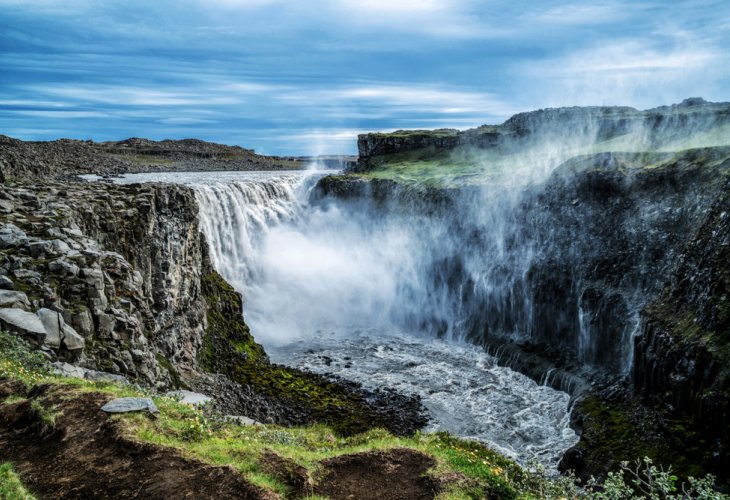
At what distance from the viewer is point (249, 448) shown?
11.9 meters

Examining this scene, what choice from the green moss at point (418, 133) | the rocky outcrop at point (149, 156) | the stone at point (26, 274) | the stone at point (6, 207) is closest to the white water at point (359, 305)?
the stone at point (26, 274)

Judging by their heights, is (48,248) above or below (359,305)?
above

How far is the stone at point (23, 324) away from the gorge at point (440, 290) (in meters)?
0.19

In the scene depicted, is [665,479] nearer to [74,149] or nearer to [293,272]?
[293,272]

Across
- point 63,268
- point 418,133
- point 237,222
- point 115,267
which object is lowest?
point 237,222

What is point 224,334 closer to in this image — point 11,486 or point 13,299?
point 13,299

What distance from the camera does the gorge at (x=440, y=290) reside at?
21344 mm

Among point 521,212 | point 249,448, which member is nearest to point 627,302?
point 521,212

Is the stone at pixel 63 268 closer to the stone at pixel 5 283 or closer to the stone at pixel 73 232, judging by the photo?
the stone at pixel 5 283

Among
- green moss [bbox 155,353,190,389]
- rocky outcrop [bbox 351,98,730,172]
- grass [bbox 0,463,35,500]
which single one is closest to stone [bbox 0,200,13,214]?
green moss [bbox 155,353,190,389]

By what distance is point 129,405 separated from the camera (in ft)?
41.4

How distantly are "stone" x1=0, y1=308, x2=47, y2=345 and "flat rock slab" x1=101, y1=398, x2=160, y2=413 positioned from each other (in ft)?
17.8

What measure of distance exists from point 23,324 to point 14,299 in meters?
1.18

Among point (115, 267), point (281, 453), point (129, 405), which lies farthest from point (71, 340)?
point (281, 453)
